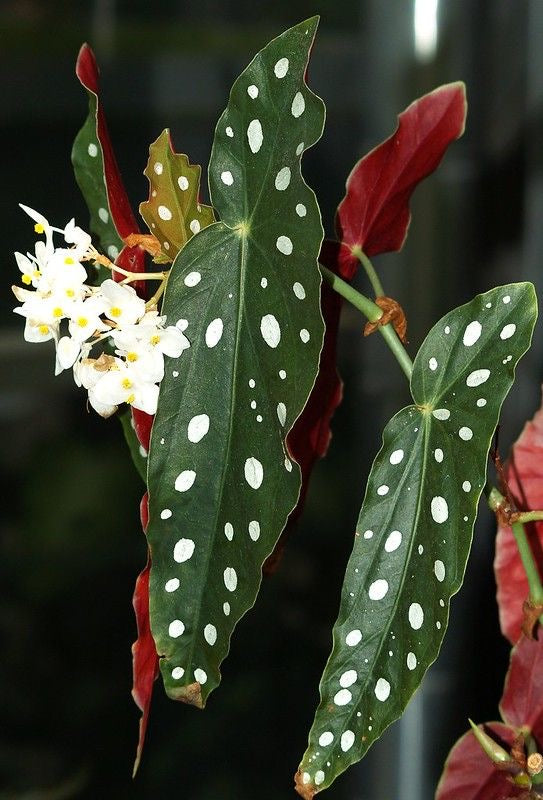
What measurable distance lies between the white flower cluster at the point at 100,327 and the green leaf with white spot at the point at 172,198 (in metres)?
0.03

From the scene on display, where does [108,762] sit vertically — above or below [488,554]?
below

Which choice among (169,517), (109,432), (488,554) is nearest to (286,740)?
(488,554)

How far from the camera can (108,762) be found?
1.31 meters

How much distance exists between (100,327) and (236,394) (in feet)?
0.16

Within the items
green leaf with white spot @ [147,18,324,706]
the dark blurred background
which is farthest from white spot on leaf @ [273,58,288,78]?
the dark blurred background

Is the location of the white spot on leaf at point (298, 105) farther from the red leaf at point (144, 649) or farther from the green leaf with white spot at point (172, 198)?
the red leaf at point (144, 649)

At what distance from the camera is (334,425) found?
1.43 m

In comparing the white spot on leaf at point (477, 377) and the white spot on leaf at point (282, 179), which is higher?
the white spot on leaf at point (282, 179)

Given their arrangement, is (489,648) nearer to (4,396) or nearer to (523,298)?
(4,396)

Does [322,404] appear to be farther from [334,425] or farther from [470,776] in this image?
[334,425]

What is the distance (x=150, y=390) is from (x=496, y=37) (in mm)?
1275

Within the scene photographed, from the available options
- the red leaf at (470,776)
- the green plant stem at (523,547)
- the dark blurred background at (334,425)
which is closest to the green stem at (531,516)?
the green plant stem at (523,547)

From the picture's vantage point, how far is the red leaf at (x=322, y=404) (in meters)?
0.39

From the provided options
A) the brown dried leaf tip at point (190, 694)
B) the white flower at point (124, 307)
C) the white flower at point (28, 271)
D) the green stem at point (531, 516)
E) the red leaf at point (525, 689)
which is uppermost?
the white flower at point (28, 271)
